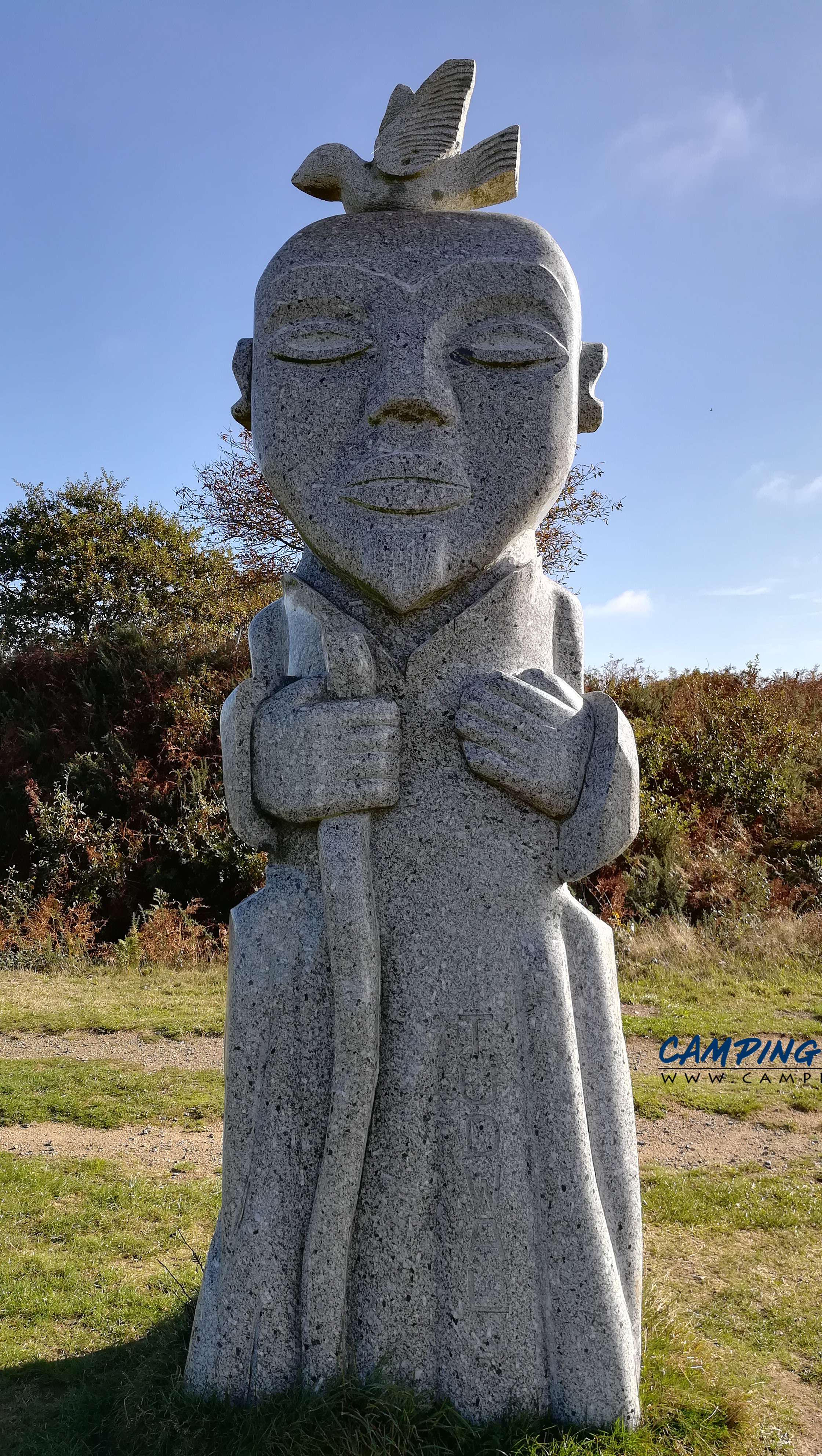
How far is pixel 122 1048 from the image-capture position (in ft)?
22.2

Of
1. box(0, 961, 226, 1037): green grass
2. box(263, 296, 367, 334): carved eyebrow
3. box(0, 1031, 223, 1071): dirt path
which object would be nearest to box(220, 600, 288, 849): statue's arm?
box(263, 296, 367, 334): carved eyebrow

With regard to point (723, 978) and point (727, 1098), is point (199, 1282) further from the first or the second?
point (723, 978)

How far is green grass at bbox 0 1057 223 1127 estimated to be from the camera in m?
5.63

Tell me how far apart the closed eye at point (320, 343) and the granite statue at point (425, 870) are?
0.03ft

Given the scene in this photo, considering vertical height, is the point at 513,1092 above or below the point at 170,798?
below

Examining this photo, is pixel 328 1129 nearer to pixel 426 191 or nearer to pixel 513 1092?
pixel 513 1092

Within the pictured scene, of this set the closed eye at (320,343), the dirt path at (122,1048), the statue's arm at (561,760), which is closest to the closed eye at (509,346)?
the closed eye at (320,343)

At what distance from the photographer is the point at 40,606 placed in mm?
14531

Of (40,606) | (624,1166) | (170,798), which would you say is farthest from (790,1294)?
(40,606)

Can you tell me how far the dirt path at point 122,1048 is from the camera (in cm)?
653

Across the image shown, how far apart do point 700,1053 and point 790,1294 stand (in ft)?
9.21

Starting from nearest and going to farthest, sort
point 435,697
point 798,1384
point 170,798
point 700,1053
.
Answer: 1. point 435,697
2. point 798,1384
3. point 700,1053
4. point 170,798

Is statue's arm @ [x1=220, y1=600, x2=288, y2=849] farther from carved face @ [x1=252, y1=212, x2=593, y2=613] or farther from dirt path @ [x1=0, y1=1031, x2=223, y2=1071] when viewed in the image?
dirt path @ [x1=0, y1=1031, x2=223, y2=1071]

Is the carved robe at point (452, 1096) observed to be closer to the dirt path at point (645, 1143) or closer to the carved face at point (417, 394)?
the carved face at point (417, 394)
